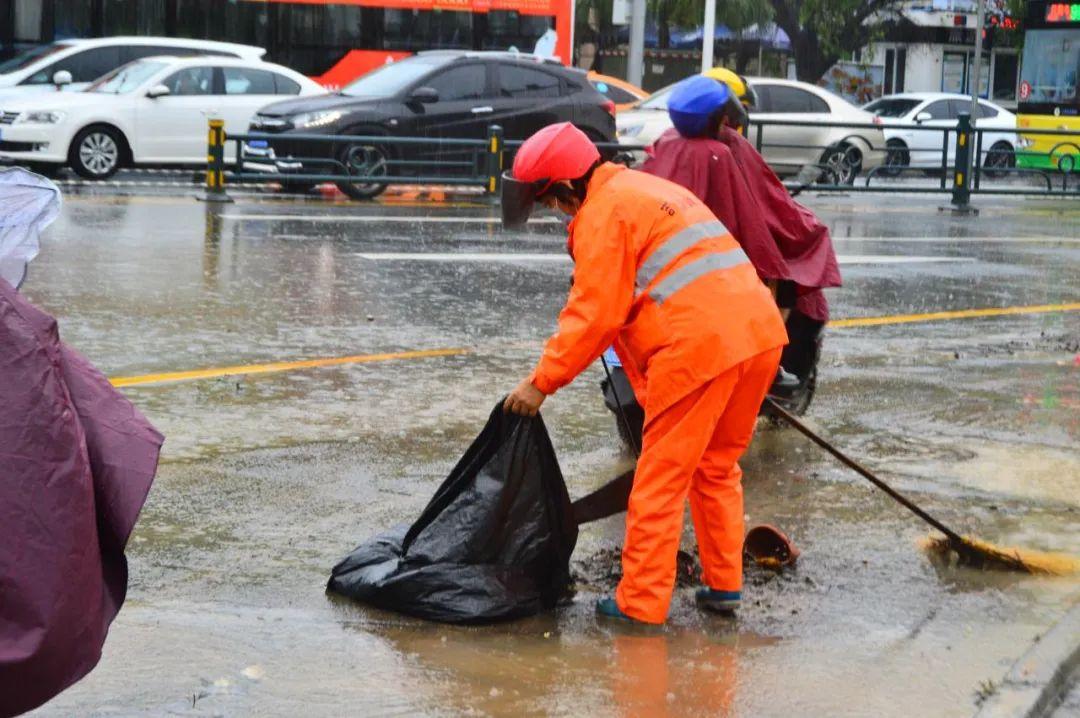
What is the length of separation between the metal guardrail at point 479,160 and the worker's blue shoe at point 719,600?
32.2 ft

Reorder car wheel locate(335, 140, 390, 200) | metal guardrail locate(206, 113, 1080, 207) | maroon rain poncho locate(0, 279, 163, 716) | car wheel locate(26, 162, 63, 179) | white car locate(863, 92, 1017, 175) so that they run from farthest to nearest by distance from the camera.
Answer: white car locate(863, 92, 1017, 175) → car wheel locate(26, 162, 63, 179) → car wheel locate(335, 140, 390, 200) → metal guardrail locate(206, 113, 1080, 207) → maroon rain poncho locate(0, 279, 163, 716)

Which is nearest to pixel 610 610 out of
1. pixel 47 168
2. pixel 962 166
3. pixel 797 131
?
pixel 47 168

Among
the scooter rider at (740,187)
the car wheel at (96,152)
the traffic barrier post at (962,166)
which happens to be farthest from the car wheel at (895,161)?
the scooter rider at (740,187)

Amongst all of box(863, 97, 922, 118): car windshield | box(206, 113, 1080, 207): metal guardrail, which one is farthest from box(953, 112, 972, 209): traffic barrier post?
box(863, 97, 922, 118): car windshield

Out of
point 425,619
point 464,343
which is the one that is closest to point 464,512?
point 425,619

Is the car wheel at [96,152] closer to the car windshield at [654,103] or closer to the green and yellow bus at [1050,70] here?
the car windshield at [654,103]

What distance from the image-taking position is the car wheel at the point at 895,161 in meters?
23.5

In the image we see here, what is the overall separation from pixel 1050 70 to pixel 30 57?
16.2 meters

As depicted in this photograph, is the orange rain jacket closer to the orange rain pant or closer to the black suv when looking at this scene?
the orange rain pant

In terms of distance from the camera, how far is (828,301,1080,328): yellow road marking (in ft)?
36.0

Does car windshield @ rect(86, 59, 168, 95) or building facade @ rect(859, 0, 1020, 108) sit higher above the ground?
building facade @ rect(859, 0, 1020, 108)

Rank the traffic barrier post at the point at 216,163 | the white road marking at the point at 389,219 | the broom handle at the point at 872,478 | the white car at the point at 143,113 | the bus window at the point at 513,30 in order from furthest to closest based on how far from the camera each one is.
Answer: the bus window at the point at 513,30 → the white car at the point at 143,113 → the traffic barrier post at the point at 216,163 → the white road marking at the point at 389,219 → the broom handle at the point at 872,478

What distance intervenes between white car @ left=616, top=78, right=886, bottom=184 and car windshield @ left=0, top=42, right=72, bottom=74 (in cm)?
757

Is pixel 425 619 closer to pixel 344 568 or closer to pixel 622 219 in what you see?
pixel 344 568
